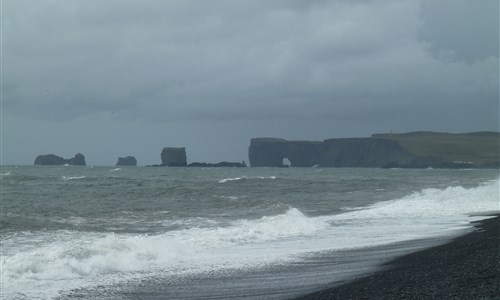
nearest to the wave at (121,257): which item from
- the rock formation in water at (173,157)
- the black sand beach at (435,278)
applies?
the black sand beach at (435,278)

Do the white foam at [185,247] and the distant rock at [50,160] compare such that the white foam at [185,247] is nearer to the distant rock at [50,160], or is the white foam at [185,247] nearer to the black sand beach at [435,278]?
the black sand beach at [435,278]

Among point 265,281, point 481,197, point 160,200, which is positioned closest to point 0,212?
point 160,200

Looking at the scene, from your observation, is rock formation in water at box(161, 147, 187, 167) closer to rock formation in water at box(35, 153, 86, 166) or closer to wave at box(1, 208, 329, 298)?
rock formation in water at box(35, 153, 86, 166)

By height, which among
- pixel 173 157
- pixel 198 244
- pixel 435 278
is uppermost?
pixel 173 157

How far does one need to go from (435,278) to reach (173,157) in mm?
177518

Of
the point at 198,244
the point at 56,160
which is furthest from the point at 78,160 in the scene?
the point at 198,244

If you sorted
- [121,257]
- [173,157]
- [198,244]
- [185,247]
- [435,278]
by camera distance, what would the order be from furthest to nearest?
[173,157], [198,244], [185,247], [121,257], [435,278]

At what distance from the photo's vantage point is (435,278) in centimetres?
1231

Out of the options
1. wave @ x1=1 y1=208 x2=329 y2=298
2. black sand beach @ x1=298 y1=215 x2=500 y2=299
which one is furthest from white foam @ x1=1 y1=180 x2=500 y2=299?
black sand beach @ x1=298 y1=215 x2=500 y2=299

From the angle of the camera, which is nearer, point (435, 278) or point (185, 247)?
point (435, 278)

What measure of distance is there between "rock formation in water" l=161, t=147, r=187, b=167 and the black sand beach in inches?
6772

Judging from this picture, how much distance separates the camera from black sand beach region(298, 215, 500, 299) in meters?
10.6

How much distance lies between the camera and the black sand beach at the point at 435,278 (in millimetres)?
10594

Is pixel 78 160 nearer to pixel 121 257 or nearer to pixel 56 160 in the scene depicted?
pixel 56 160
